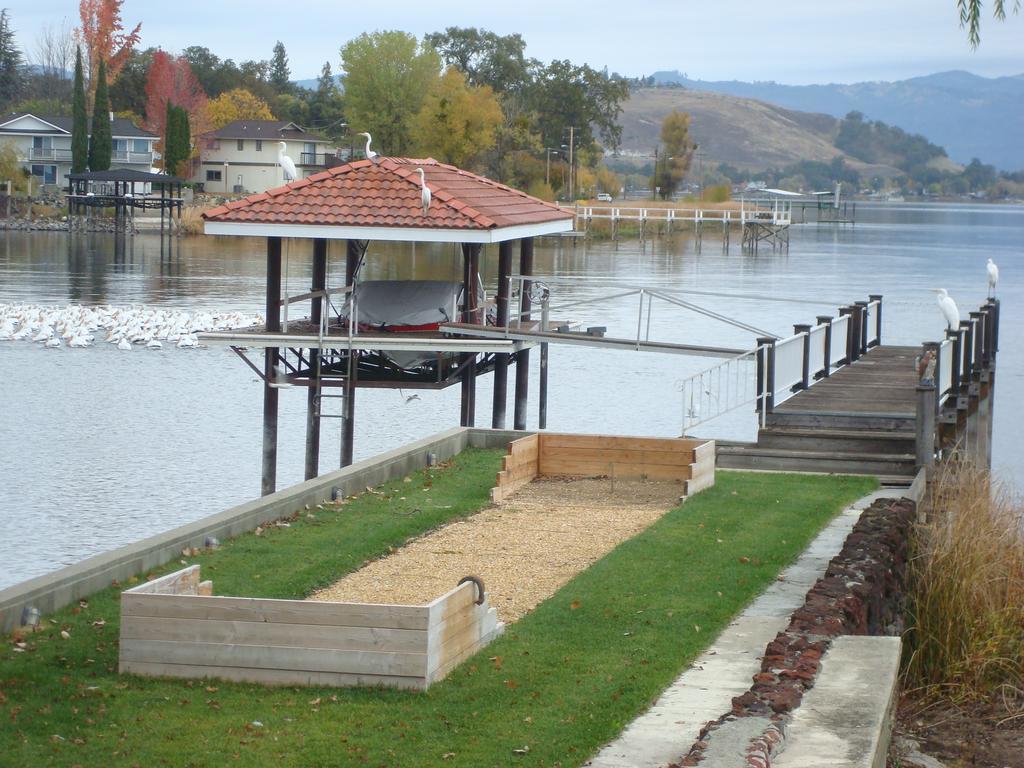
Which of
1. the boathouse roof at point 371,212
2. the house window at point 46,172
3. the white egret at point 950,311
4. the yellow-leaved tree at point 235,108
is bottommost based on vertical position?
the white egret at point 950,311

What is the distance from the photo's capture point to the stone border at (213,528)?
35.0 feet

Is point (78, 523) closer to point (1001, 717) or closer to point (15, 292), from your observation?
point (1001, 717)

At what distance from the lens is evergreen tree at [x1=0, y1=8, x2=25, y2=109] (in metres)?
146

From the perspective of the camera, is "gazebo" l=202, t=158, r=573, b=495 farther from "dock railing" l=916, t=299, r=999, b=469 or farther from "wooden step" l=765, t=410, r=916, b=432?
"dock railing" l=916, t=299, r=999, b=469

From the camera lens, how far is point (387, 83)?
118 m

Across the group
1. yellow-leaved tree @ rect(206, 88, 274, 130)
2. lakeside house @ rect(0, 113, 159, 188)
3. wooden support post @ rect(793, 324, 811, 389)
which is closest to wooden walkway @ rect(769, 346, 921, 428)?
wooden support post @ rect(793, 324, 811, 389)

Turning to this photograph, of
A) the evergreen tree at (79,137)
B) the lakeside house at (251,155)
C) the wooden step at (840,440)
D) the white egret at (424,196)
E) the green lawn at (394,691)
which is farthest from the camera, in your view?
the lakeside house at (251,155)

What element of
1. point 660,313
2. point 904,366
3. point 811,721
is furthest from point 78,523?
point 660,313

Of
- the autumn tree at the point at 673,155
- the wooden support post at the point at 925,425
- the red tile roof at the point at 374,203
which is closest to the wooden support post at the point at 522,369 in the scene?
the red tile roof at the point at 374,203

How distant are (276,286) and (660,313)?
120ft

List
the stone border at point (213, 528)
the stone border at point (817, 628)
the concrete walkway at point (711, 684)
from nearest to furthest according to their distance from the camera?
the stone border at point (817, 628)
the concrete walkway at point (711, 684)
the stone border at point (213, 528)

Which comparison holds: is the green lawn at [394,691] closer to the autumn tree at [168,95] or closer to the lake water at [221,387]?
the lake water at [221,387]

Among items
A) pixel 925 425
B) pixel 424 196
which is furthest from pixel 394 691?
pixel 424 196

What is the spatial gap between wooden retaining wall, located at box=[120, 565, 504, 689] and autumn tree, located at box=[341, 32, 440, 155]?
109631 millimetres
